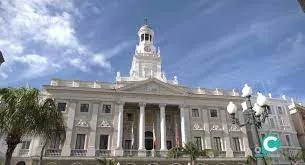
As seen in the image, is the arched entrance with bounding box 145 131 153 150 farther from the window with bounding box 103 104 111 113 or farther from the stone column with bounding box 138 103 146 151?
the window with bounding box 103 104 111 113

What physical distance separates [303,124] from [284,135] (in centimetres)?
629

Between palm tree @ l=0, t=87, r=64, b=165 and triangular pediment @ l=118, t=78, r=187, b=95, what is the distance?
856 inches

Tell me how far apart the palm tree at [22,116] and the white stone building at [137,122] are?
17100 millimetres

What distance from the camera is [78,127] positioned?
34.6 meters

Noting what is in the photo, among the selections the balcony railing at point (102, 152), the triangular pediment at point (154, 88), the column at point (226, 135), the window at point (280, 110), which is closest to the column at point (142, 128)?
the triangular pediment at point (154, 88)

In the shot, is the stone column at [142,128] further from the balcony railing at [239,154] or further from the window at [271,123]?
the window at [271,123]

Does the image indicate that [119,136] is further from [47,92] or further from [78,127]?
[47,92]

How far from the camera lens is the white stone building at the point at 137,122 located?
33031 millimetres

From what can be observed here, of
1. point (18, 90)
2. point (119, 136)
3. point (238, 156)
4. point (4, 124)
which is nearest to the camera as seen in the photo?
point (4, 124)

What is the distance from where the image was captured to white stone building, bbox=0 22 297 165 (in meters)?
33.0

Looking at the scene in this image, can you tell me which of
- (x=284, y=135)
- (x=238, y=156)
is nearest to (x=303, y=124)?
(x=284, y=135)

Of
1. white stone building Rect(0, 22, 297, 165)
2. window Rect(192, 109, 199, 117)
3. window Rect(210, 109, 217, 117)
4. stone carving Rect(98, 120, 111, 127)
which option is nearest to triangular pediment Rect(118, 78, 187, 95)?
white stone building Rect(0, 22, 297, 165)

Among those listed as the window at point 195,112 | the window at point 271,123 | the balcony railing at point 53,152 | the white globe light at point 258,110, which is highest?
the window at point 195,112

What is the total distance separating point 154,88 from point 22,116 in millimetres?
25239
